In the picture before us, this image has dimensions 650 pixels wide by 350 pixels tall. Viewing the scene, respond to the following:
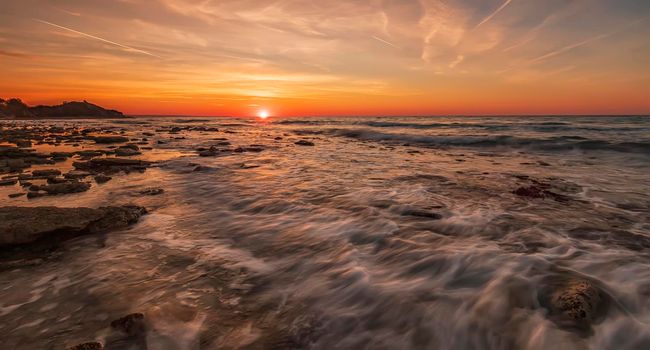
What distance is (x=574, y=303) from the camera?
3531 millimetres

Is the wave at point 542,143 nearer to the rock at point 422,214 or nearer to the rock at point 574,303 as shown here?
the rock at point 422,214

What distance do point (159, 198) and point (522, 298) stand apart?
26.4 feet

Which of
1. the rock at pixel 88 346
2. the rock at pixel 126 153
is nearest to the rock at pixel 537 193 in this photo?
the rock at pixel 88 346

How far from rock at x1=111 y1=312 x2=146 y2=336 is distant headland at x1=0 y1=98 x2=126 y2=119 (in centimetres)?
12356

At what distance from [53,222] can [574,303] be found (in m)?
7.32

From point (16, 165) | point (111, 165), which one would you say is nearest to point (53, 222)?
point (111, 165)

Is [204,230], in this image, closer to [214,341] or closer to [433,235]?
[214,341]

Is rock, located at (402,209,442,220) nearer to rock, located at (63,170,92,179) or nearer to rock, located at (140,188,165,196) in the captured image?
rock, located at (140,188,165,196)

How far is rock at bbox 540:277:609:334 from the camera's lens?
3.34 m

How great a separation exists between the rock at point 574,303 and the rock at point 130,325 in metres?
4.12

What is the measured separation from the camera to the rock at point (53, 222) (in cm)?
504

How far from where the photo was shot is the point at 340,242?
5.72 m

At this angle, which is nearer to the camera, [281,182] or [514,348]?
[514,348]

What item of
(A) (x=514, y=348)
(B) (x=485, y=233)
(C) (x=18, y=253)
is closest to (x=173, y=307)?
(C) (x=18, y=253)
